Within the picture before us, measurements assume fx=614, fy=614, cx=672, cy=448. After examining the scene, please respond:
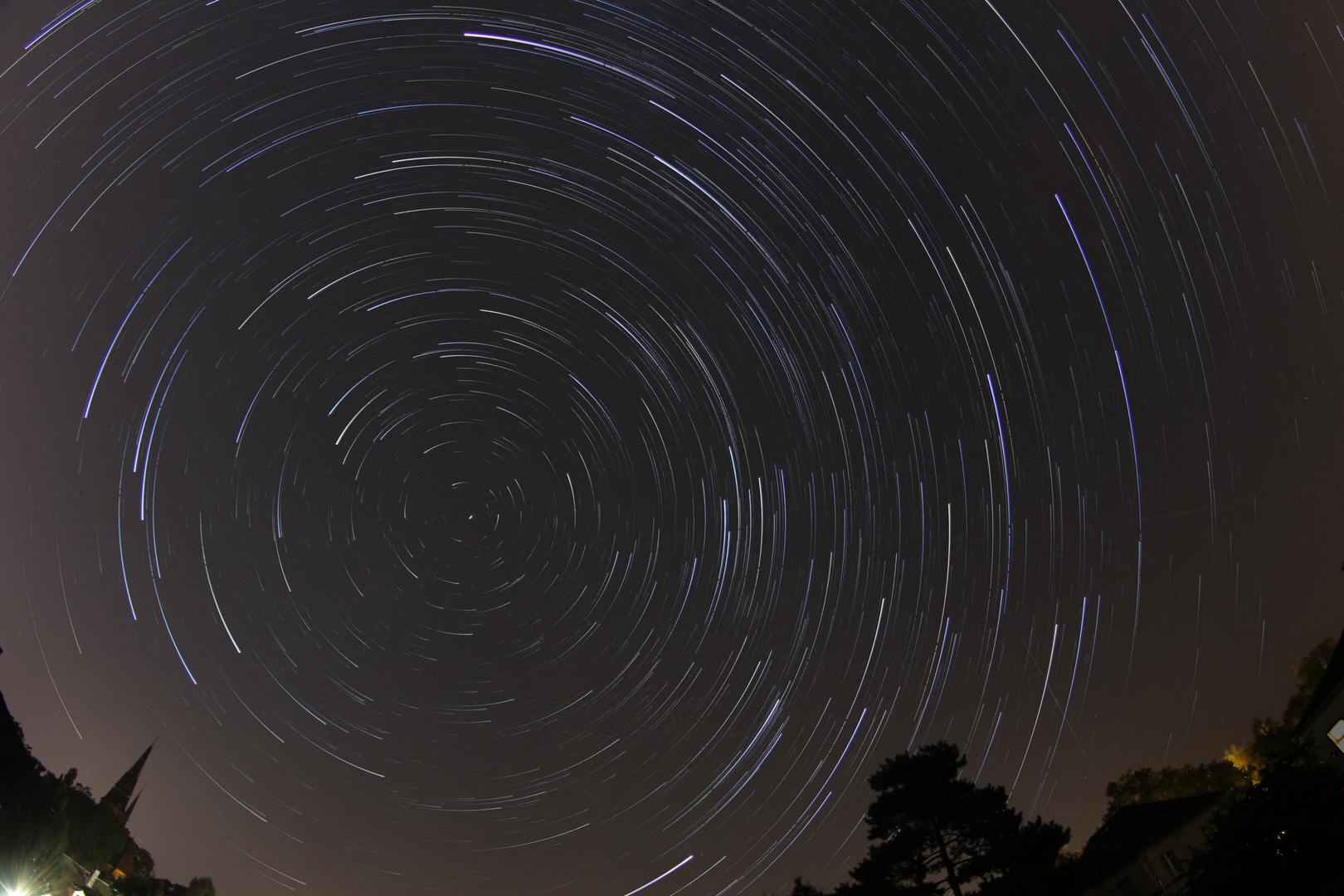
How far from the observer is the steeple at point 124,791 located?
2138 inches

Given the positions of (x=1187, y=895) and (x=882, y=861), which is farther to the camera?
(x=1187, y=895)

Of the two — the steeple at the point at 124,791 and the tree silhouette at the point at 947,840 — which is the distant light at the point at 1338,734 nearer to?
the tree silhouette at the point at 947,840

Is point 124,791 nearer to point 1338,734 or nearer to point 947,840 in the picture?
point 947,840

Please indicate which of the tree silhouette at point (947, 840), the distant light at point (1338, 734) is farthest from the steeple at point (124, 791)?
the distant light at point (1338, 734)

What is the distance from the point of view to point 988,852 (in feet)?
44.9

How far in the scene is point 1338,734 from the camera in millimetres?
16781

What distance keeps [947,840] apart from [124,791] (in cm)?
7333

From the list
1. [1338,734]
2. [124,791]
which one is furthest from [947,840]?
[124,791]

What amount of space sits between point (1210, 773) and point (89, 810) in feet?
190

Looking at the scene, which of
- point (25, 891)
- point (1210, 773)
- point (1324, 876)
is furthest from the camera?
point (1210, 773)

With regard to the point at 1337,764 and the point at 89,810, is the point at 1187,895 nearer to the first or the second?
the point at 1337,764

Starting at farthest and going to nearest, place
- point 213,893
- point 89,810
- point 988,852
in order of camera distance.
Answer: point 213,893
point 89,810
point 988,852

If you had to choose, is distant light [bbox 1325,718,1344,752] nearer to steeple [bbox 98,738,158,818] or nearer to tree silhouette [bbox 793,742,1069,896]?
tree silhouette [bbox 793,742,1069,896]

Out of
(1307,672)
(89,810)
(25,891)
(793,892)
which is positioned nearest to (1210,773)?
(1307,672)
